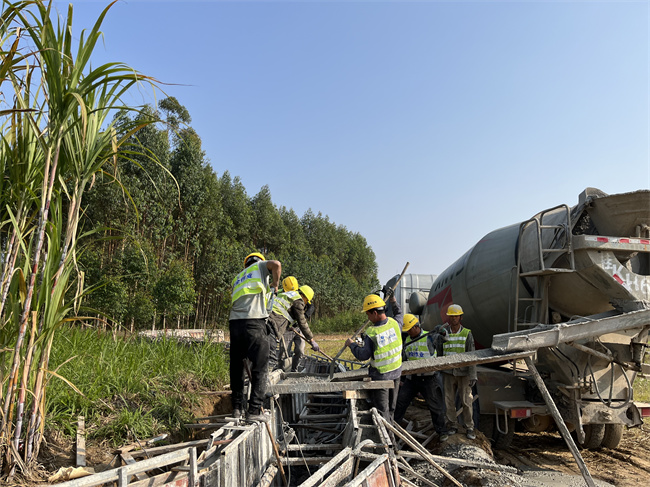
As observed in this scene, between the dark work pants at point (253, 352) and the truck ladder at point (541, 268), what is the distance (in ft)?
11.9

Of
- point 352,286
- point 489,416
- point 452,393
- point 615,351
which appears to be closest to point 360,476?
point 452,393

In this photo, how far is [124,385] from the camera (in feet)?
16.3

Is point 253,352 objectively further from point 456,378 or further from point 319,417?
point 456,378

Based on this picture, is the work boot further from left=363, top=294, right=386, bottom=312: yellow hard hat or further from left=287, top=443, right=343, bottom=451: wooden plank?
left=363, top=294, right=386, bottom=312: yellow hard hat

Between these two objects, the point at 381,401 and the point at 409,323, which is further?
the point at 409,323

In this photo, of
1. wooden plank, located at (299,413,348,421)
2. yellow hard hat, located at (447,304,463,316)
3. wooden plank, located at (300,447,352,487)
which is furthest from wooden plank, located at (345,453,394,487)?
yellow hard hat, located at (447,304,463,316)

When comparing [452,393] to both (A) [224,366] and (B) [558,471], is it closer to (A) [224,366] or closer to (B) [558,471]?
(B) [558,471]

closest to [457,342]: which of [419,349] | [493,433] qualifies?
[419,349]

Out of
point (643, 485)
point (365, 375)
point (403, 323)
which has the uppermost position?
point (403, 323)

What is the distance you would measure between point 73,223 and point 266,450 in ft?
8.81

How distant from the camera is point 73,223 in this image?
310 cm

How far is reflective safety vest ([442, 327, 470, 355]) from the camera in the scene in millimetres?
6598

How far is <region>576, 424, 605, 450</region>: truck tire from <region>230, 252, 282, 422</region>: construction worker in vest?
438 cm

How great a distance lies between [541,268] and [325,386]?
3.18 meters
